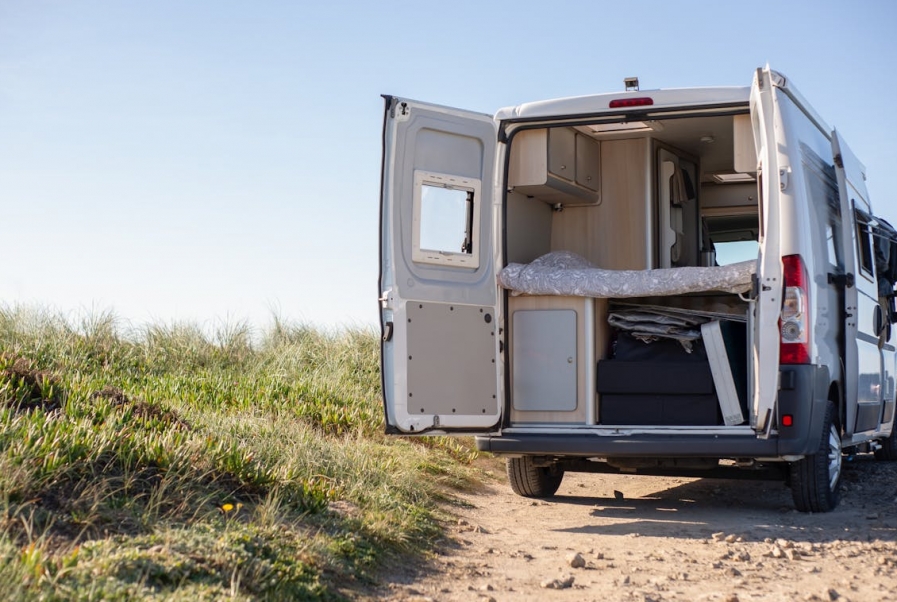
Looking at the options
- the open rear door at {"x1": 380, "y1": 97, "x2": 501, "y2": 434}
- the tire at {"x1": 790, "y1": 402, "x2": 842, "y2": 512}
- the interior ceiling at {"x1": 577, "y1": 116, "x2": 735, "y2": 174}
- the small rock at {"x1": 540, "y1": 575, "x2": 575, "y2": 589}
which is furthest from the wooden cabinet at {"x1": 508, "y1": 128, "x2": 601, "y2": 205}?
the small rock at {"x1": 540, "y1": 575, "x2": 575, "y2": 589}

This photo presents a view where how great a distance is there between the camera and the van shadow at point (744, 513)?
627 cm

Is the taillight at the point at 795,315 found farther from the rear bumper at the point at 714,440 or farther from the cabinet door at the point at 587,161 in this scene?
the cabinet door at the point at 587,161

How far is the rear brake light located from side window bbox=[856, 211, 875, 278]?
2.20 m

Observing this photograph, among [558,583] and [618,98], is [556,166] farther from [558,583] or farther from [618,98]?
[558,583]

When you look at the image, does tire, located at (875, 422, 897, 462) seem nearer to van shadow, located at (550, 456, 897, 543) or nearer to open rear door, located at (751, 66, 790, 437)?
van shadow, located at (550, 456, 897, 543)

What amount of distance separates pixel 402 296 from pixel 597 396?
5.30 ft

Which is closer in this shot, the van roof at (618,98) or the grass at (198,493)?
the grass at (198,493)

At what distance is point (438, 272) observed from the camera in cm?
668

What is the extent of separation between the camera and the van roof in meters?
6.59

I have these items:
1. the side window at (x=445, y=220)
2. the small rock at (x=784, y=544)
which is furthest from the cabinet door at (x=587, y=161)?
the small rock at (x=784, y=544)

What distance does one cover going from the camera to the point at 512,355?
23.7ft

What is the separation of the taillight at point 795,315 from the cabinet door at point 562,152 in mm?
1980

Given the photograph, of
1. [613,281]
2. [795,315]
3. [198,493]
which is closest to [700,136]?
[613,281]

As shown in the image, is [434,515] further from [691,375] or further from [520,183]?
[520,183]
